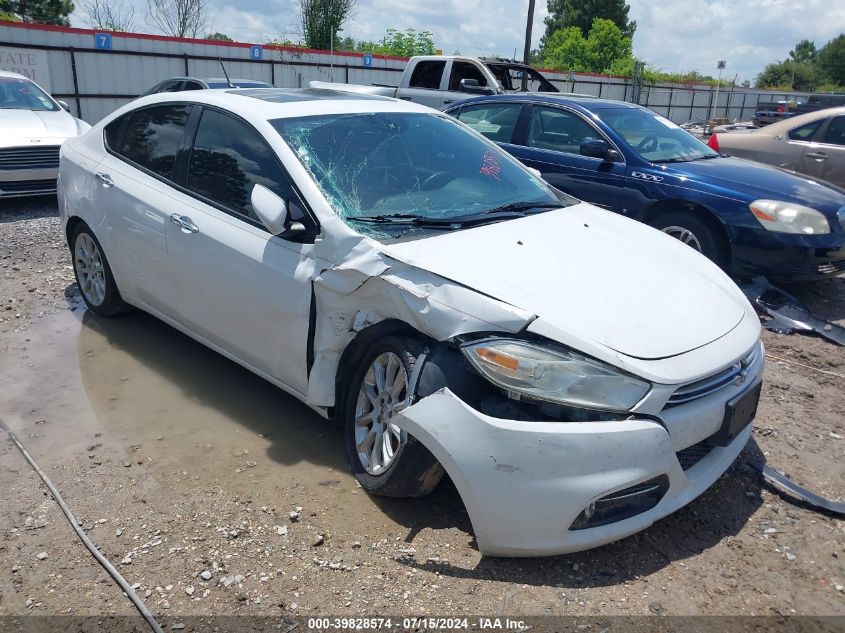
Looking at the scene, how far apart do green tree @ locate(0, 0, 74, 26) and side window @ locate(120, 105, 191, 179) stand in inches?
1528

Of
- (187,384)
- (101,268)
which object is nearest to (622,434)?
(187,384)

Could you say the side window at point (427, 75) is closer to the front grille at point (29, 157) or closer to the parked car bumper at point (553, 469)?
the front grille at point (29, 157)

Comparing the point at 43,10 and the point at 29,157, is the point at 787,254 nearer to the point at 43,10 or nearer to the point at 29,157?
the point at 29,157

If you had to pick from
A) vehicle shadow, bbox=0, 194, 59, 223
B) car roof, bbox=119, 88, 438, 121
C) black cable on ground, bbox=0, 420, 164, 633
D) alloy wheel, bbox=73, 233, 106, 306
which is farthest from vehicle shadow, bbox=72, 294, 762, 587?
vehicle shadow, bbox=0, 194, 59, 223

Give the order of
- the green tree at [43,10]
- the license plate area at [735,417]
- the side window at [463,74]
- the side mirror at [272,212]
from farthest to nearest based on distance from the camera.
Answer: the green tree at [43,10], the side window at [463,74], the side mirror at [272,212], the license plate area at [735,417]

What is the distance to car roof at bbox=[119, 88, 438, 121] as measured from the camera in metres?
3.86

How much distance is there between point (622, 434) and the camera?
2527 mm

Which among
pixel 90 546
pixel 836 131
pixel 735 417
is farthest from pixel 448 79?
pixel 90 546

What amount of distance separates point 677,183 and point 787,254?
108cm

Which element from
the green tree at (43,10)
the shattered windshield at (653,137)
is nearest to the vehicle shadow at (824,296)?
the shattered windshield at (653,137)

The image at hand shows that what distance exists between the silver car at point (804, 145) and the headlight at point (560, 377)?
759 centimetres

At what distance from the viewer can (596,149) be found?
640cm

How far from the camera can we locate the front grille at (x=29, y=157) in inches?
326

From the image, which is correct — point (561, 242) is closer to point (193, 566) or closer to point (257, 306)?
point (257, 306)
